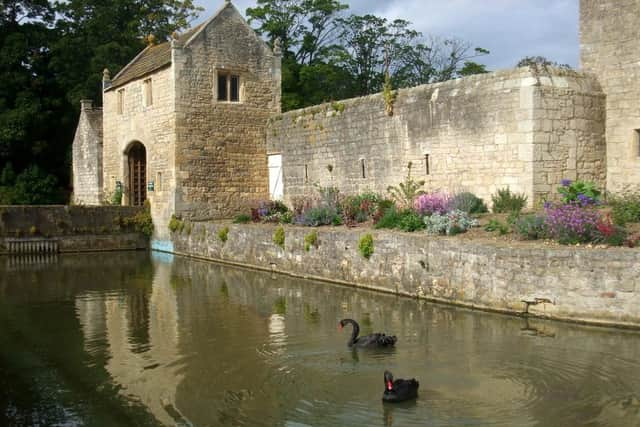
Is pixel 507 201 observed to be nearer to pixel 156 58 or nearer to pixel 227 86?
pixel 227 86

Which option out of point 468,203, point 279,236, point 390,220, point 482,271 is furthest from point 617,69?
point 279,236

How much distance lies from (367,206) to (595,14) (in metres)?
6.39

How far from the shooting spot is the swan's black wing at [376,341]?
29.7ft

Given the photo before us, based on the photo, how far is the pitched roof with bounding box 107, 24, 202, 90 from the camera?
2320 cm

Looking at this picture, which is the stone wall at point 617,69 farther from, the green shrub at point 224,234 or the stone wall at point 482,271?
the green shrub at point 224,234

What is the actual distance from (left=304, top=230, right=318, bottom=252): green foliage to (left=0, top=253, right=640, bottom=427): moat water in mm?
1985

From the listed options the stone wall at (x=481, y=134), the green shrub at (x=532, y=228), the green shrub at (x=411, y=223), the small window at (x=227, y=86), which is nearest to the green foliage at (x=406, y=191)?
the stone wall at (x=481, y=134)

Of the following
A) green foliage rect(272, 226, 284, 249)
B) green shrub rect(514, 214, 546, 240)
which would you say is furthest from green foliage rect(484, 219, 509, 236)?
green foliage rect(272, 226, 284, 249)

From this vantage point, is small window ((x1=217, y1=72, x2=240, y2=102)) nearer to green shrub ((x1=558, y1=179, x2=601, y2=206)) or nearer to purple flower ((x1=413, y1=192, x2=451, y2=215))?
purple flower ((x1=413, y1=192, x2=451, y2=215))

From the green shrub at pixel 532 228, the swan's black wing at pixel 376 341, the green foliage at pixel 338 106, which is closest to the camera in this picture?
the swan's black wing at pixel 376 341

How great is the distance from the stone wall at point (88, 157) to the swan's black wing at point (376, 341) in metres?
21.9

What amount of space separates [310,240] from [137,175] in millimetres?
12746

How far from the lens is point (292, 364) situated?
848 cm

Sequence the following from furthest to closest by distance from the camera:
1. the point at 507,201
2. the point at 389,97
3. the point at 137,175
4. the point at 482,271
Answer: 1. the point at 137,175
2. the point at 389,97
3. the point at 507,201
4. the point at 482,271
